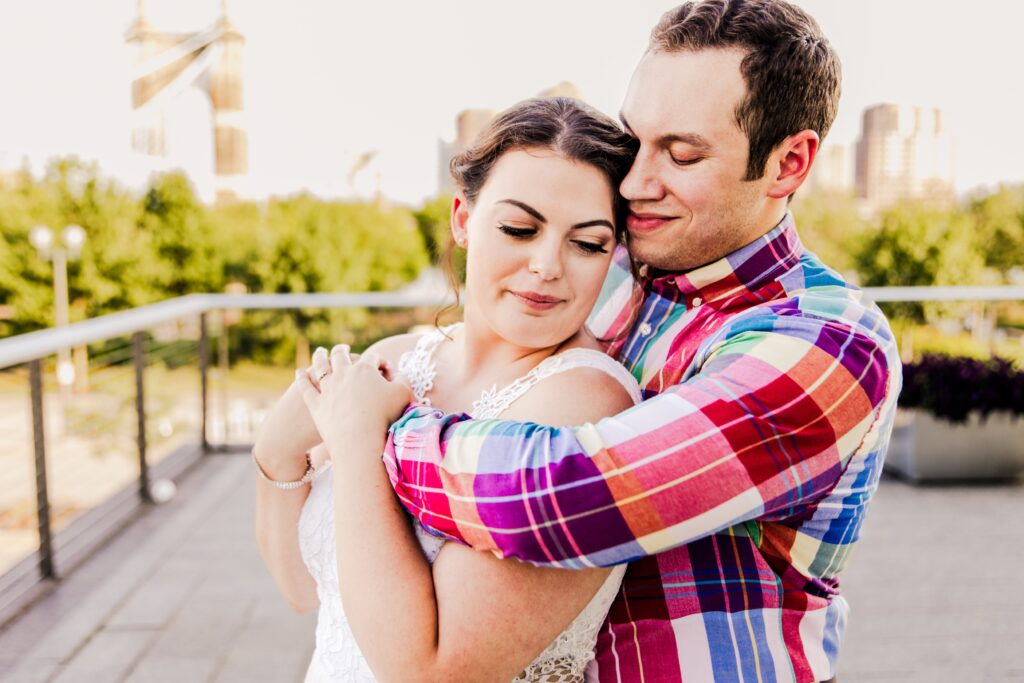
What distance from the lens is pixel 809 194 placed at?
54.0 m

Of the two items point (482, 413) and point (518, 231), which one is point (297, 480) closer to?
point (482, 413)

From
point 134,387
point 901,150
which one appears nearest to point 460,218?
point 134,387

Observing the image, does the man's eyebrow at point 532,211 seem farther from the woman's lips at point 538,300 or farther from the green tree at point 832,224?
the green tree at point 832,224

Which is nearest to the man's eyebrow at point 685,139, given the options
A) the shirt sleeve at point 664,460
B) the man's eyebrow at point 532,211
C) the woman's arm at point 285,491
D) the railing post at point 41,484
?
the man's eyebrow at point 532,211

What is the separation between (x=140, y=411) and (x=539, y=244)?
348 cm

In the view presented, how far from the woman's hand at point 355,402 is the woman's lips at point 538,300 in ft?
0.60

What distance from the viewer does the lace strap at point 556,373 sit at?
1.07 meters

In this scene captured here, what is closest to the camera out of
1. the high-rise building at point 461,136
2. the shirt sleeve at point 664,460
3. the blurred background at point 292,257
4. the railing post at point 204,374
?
the shirt sleeve at point 664,460

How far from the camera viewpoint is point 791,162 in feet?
3.98

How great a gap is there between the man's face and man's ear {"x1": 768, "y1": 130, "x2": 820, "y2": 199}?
0.02 meters

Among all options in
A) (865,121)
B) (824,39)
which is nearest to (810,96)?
(824,39)

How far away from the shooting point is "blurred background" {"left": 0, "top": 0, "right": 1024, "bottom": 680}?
2.88m

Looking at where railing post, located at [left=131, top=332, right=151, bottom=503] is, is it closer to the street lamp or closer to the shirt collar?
the shirt collar

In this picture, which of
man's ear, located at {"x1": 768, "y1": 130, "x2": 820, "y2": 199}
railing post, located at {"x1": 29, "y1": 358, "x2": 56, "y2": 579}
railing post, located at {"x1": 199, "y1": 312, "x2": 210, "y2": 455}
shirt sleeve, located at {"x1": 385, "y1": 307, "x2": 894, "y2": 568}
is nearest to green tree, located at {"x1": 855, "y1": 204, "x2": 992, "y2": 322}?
railing post, located at {"x1": 199, "y1": 312, "x2": 210, "y2": 455}
